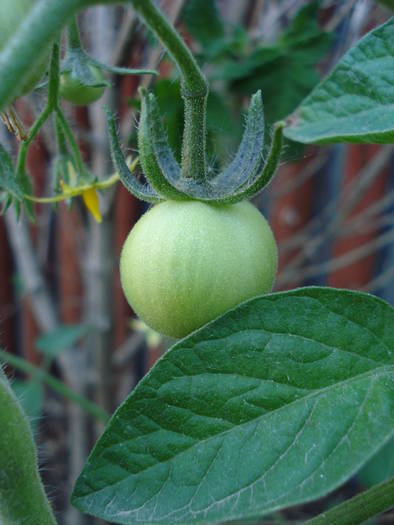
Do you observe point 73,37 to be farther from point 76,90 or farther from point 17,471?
point 17,471

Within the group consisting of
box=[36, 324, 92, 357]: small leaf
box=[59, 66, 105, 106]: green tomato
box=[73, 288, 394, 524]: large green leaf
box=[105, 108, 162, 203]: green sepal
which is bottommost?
box=[36, 324, 92, 357]: small leaf

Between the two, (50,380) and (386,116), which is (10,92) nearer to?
(386,116)

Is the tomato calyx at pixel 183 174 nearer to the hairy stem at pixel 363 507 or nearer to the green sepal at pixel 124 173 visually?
the green sepal at pixel 124 173

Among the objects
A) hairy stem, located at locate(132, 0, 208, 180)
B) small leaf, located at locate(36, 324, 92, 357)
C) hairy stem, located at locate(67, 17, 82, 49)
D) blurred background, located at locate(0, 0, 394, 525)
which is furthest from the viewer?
small leaf, located at locate(36, 324, 92, 357)

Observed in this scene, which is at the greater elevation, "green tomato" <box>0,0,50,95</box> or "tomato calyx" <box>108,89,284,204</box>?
"green tomato" <box>0,0,50,95</box>

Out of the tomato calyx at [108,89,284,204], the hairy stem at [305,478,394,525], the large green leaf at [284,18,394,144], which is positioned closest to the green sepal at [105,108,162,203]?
the tomato calyx at [108,89,284,204]

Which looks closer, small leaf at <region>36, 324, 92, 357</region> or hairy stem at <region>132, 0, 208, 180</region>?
hairy stem at <region>132, 0, 208, 180</region>

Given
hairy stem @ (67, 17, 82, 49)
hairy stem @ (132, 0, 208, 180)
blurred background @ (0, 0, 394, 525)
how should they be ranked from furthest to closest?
blurred background @ (0, 0, 394, 525) → hairy stem @ (67, 17, 82, 49) → hairy stem @ (132, 0, 208, 180)

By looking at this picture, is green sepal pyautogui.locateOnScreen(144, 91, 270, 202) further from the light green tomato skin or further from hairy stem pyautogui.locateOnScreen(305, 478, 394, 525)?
hairy stem pyautogui.locateOnScreen(305, 478, 394, 525)
